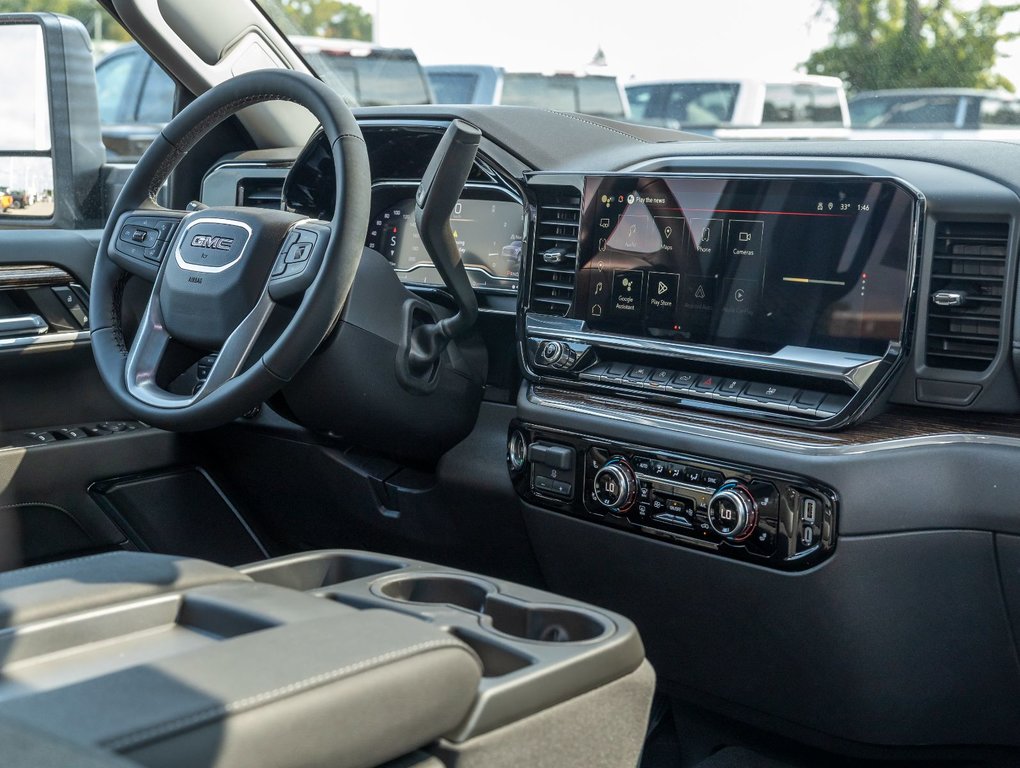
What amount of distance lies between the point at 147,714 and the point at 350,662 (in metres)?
0.22

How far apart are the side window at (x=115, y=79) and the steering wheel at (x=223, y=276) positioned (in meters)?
4.54

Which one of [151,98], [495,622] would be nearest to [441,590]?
[495,622]

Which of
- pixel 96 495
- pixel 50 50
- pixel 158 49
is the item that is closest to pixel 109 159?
pixel 50 50

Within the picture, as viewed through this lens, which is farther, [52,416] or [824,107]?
[824,107]

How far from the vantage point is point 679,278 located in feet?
6.81

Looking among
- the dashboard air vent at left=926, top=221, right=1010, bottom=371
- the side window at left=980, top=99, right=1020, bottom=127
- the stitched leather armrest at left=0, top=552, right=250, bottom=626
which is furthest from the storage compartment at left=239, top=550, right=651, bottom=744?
the side window at left=980, top=99, right=1020, bottom=127

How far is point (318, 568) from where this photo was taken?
182 centimetres

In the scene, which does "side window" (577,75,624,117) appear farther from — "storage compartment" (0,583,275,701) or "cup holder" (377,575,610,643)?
"storage compartment" (0,583,275,701)

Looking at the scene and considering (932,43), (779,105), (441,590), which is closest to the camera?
(441,590)

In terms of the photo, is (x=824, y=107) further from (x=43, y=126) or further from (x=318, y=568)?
(x=318, y=568)

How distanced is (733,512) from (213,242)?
0.97 metres

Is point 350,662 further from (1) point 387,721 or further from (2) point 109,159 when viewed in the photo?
(2) point 109,159

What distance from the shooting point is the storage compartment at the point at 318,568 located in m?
1.75

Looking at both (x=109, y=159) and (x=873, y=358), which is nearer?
(x=873, y=358)
